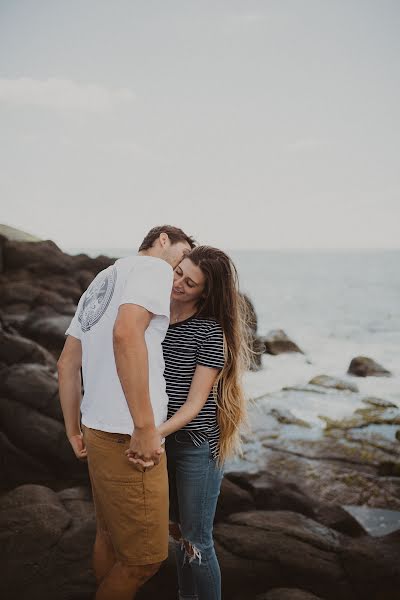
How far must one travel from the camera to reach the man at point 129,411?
197 cm

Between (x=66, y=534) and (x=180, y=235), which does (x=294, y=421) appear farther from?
(x=180, y=235)

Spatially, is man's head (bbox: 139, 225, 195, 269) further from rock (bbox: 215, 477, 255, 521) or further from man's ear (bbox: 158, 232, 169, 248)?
rock (bbox: 215, 477, 255, 521)

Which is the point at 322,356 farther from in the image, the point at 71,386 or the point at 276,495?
the point at 71,386

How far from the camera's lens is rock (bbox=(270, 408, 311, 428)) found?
1023cm

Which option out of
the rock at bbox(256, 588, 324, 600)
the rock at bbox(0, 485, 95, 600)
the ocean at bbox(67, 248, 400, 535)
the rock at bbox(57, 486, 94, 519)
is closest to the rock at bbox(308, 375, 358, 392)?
the ocean at bbox(67, 248, 400, 535)

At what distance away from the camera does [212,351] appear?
8.37 ft

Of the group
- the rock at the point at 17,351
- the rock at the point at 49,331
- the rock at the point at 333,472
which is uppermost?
the rock at the point at 17,351

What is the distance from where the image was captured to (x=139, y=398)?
1.95m

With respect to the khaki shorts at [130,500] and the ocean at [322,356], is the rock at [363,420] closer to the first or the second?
the ocean at [322,356]

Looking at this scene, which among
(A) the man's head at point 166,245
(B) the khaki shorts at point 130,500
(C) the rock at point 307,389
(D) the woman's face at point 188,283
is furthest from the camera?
(C) the rock at point 307,389

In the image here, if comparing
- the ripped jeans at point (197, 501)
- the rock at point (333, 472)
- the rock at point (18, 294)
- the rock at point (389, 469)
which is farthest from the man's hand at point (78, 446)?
the rock at point (18, 294)

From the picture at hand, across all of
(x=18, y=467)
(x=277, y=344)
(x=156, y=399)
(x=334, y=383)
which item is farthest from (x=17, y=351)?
(x=277, y=344)

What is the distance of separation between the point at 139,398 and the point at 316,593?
9.93ft

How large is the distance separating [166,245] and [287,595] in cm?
296
